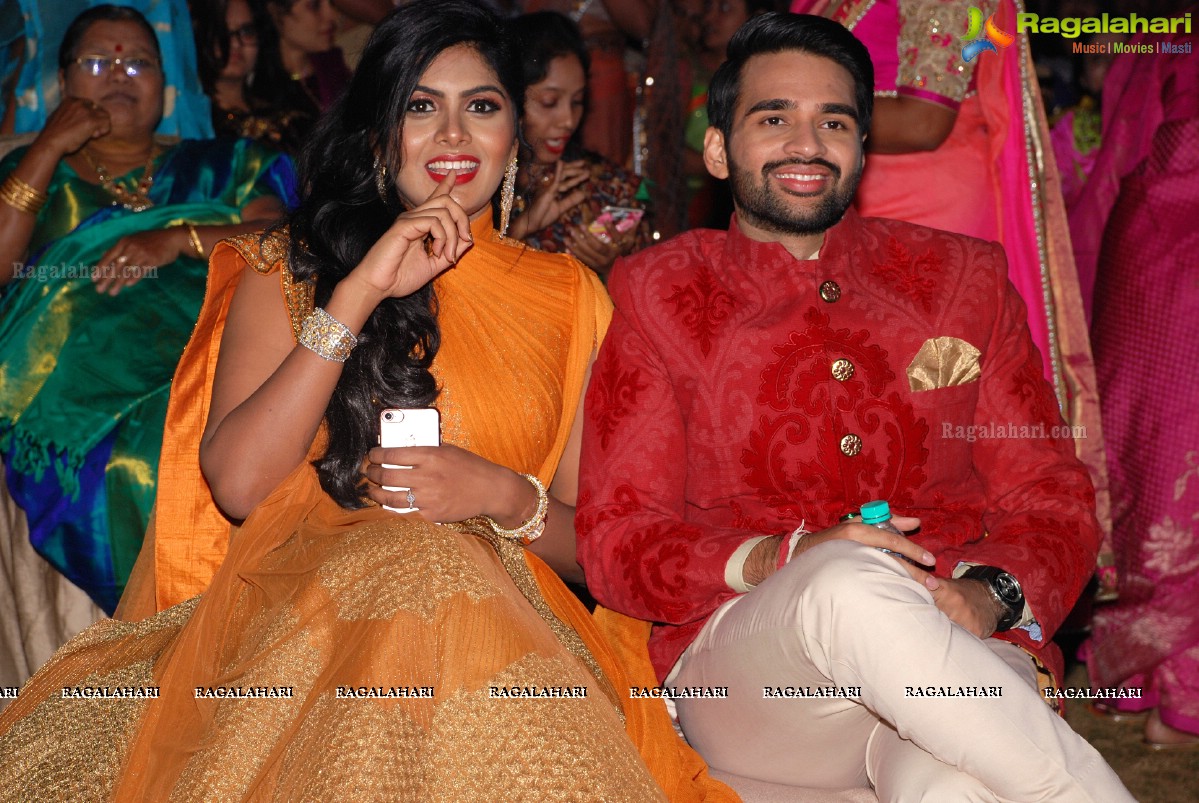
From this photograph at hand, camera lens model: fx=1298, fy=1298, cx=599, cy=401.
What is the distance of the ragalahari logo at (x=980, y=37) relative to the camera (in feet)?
12.0

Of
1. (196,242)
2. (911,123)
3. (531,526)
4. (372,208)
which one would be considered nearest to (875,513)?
→ (531,526)

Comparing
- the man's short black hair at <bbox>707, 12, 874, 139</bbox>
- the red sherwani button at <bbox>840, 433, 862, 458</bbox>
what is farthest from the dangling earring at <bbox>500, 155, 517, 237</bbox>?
the red sherwani button at <bbox>840, 433, 862, 458</bbox>

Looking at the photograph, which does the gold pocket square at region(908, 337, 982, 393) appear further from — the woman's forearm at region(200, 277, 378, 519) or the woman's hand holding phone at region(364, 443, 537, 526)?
the woman's forearm at region(200, 277, 378, 519)

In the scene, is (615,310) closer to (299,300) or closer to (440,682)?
Answer: (299,300)

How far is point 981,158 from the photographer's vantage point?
3.84m

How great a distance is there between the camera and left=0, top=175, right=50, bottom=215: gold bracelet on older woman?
13.2 ft

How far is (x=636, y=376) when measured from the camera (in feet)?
8.80

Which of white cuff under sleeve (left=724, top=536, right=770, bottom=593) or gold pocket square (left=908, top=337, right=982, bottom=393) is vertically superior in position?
gold pocket square (left=908, top=337, right=982, bottom=393)

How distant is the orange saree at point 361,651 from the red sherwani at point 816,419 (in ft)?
0.60

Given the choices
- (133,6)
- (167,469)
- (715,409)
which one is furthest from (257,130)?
(715,409)

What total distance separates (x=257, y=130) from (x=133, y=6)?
63 cm

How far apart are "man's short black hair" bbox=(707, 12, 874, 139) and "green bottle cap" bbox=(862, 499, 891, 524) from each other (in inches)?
36.1

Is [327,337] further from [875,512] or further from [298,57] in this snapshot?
[298,57]

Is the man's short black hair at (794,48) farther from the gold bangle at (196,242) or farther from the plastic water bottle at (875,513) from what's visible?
the gold bangle at (196,242)
